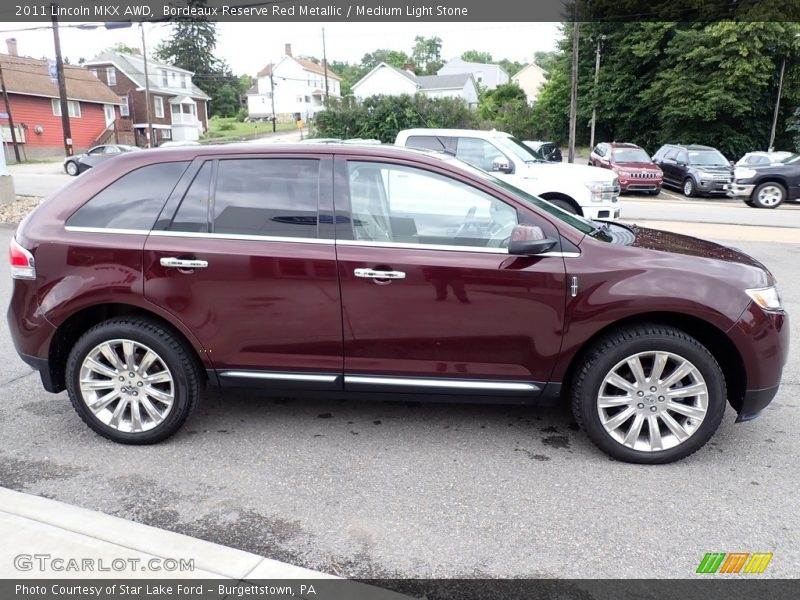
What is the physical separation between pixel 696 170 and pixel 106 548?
21140 millimetres

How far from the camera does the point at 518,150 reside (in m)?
11.1

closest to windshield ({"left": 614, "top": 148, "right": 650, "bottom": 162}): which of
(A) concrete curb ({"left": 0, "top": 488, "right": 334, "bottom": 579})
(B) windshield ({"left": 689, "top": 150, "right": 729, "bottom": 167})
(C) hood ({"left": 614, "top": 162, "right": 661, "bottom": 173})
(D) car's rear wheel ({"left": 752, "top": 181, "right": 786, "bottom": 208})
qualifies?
(C) hood ({"left": 614, "top": 162, "right": 661, "bottom": 173})

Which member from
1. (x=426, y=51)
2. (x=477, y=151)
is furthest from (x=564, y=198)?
(x=426, y=51)

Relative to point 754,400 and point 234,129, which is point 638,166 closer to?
point 754,400

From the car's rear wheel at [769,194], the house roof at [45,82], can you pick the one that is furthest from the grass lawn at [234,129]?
the car's rear wheel at [769,194]

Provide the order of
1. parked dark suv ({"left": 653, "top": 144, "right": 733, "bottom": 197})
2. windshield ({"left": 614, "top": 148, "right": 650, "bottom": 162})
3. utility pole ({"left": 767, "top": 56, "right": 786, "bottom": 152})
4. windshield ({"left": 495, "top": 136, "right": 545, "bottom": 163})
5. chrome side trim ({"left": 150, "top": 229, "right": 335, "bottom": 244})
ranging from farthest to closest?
utility pole ({"left": 767, "top": 56, "right": 786, "bottom": 152})
windshield ({"left": 614, "top": 148, "right": 650, "bottom": 162})
parked dark suv ({"left": 653, "top": 144, "right": 733, "bottom": 197})
windshield ({"left": 495, "top": 136, "right": 545, "bottom": 163})
chrome side trim ({"left": 150, "top": 229, "right": 335, "bottom": 244})

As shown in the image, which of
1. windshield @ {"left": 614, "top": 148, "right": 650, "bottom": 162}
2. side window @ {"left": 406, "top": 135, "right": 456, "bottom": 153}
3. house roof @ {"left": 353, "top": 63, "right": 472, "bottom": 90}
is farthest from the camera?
house roof @ {"left": 353, "top": 63, "right": 472, "bottom": 90}

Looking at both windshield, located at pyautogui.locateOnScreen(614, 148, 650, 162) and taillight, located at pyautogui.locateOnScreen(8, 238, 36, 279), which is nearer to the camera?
taillight, located at pyautogui.locateOnScreen(8, 238, 36, 279)

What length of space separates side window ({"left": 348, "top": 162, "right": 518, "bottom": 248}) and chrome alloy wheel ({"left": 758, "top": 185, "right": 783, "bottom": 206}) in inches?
675

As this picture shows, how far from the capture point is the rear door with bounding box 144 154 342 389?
3568mm

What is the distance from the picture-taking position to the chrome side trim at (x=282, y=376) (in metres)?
3.68

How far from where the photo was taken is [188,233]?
3656 millimetres

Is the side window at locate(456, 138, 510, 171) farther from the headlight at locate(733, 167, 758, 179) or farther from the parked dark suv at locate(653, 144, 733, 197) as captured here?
the parked dark suv at locate(653, 144, 733, 197)

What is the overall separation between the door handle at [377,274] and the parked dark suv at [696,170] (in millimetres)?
19237
